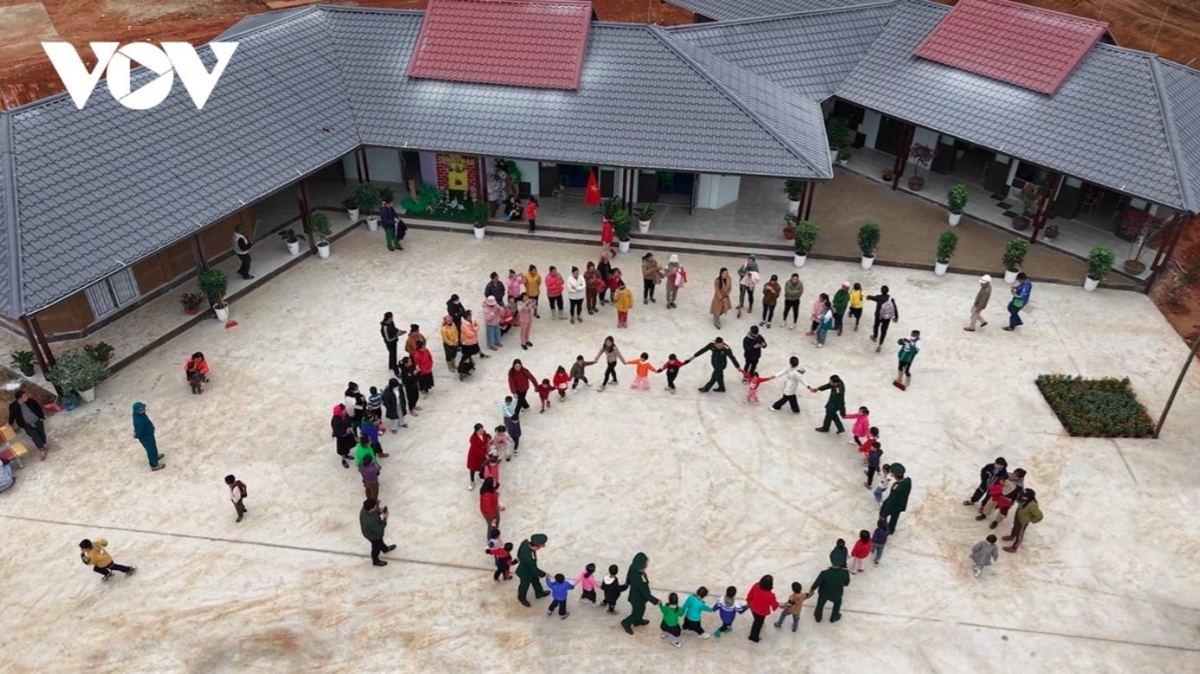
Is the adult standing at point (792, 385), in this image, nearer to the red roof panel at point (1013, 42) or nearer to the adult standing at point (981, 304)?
the adult standing at point (981, 304)

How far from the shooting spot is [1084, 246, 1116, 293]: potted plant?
22.0 metres

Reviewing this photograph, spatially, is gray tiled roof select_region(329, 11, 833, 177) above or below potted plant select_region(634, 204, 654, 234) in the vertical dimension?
above

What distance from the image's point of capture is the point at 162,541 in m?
15.3

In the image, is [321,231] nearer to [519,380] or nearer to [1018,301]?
[519,380]

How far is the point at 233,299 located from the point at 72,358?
437cm

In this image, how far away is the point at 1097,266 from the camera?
72.5 ft

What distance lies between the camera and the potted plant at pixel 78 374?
17766 millimetres

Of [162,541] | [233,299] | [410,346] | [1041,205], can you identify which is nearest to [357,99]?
[233,299]

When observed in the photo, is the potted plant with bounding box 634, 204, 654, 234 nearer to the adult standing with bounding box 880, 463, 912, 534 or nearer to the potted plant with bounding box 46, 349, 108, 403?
the adult standing with bounding box 880, 463, 912, 534

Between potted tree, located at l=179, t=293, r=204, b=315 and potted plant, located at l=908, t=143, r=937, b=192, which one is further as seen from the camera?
potted plant, located at l=908, t=143, r=937, b=192

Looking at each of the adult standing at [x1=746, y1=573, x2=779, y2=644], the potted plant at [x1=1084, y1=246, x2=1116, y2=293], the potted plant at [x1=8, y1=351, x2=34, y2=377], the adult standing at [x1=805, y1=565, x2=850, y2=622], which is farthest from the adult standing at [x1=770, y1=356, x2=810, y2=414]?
the potted plant at [x1=8, y1=351, x2=34, y2=377]

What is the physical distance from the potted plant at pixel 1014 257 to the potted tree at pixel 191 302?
2066 cm

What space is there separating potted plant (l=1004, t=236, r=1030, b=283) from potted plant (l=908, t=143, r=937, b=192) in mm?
4757

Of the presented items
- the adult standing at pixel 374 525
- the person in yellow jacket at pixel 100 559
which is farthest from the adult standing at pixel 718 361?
the person in yellow jacket at pixel 100 559
